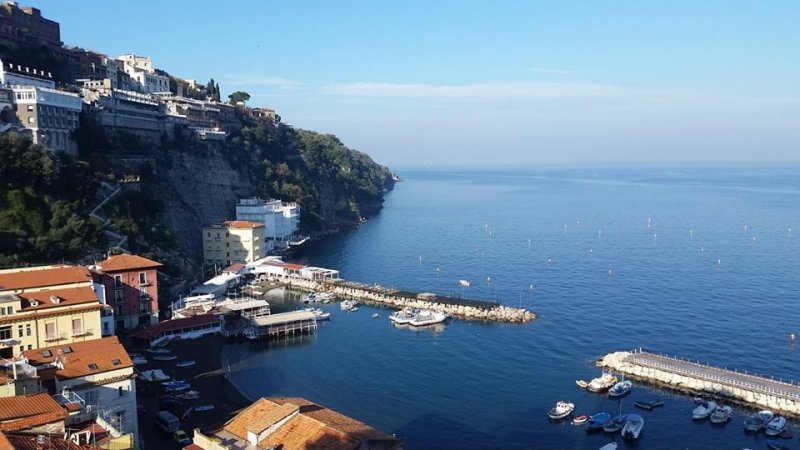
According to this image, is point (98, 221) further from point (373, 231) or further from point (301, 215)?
point (373, 231)

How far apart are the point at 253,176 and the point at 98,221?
41418 mm

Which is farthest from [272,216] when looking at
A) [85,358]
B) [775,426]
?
[775,426]

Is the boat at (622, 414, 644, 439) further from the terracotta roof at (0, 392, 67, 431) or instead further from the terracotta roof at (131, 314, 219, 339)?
the terracotta roof at (131, 314, 219, 339)

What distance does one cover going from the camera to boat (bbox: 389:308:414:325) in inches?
2093

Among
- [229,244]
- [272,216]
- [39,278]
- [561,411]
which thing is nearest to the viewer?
[561,411]

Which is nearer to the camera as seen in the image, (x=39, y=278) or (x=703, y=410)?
(x=703, y=410)

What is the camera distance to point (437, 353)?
150 ft

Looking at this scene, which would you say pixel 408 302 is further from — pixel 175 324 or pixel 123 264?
pixel 123 264

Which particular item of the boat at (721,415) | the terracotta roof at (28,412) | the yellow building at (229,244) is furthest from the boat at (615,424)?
the yellow building at (229,244)

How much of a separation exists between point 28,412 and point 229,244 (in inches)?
2089

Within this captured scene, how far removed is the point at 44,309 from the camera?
32.8 metres

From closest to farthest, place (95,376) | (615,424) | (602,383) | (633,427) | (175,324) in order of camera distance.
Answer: (95,376) → (633,427) → (615,424) → (602,383) → (175,324)

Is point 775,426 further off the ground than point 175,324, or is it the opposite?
point 175,324

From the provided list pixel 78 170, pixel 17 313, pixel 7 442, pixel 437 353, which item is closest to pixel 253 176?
pixel 78 170
